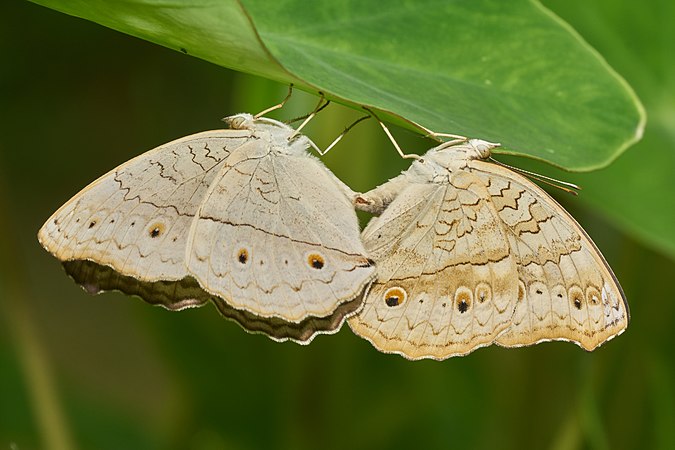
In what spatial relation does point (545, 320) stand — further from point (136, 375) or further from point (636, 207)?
point (136, 375)

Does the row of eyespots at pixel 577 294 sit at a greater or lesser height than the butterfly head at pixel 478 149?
lesser

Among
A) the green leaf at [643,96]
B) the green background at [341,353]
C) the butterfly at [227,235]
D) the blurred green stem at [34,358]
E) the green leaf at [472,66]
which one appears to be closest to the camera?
the green leaf at [472,66]

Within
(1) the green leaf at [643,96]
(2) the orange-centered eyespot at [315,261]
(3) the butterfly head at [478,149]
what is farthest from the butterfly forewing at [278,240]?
(1) the green leaf at [643,96]

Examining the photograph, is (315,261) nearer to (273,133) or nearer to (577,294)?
(273,133)

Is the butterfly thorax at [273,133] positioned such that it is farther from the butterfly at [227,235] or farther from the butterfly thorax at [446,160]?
the butterfly thorax at [446,160]

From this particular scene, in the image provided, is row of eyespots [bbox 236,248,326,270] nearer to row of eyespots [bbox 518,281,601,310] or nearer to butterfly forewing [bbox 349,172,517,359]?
butterfly forewing [bbox 349,172,517,359]

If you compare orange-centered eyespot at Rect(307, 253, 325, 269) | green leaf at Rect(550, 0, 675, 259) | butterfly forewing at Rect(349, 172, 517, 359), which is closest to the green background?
green leaf at Rect(550, 0, 675, 259)
